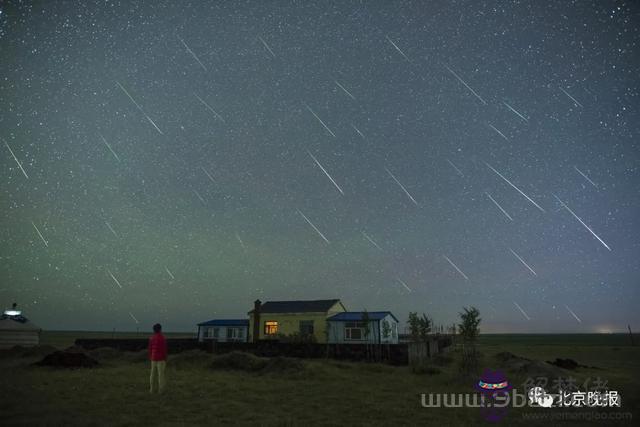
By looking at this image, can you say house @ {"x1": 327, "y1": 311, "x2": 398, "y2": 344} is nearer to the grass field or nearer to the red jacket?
Answer: the grass field

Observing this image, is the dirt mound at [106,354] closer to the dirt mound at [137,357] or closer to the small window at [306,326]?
the dirt mound at [137,357]

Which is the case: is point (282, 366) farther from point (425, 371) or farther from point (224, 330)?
point (224, 330)

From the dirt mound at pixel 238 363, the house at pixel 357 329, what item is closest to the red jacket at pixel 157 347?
the dirt mound at pixel 238 363

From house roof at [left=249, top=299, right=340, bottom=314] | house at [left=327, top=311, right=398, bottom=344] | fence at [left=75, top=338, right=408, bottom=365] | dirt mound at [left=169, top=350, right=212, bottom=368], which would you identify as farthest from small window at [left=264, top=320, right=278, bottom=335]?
dirt mound at [left=169, top=350, right=212, bottom=368]

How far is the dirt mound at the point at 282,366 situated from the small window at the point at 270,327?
66.7 ft

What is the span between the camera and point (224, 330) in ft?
144

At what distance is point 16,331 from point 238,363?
24.9 meters

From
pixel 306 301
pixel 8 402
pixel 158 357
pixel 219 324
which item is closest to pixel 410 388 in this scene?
pixel 158 357

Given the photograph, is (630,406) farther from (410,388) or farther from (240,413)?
(240,413)

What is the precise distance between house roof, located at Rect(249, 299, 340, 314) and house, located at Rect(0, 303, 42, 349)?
19.8 m

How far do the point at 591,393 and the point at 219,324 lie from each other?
3797cm

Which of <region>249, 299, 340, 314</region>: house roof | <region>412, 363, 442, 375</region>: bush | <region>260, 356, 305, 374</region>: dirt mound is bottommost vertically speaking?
<region>412, 363, 442, 375</region>: bush

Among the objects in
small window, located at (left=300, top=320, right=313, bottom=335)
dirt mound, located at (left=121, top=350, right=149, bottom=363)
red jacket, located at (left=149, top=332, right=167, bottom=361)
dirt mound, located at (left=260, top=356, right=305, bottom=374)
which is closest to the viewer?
red jacket, located at (left=149, top=332, right=167, bottom=361)

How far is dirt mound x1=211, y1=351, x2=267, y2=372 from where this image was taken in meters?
21.4
